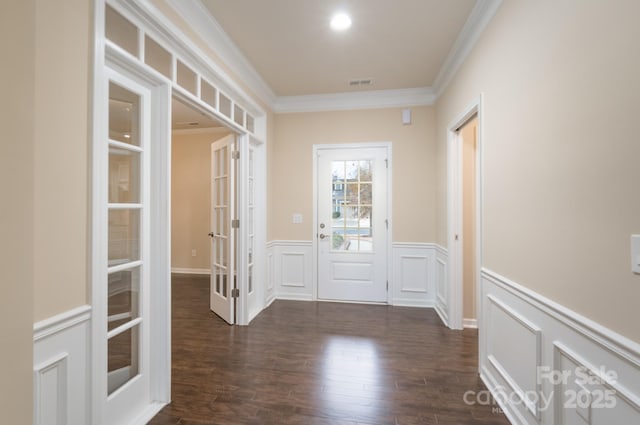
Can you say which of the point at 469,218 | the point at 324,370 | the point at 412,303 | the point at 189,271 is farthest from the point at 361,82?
the point at 189,271

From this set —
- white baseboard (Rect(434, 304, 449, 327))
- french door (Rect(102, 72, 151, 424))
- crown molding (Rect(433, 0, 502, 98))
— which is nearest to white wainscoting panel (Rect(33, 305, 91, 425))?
french door (Rect(102, 72, 151, 424))

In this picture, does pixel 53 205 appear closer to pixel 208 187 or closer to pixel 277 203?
pixel 277 203

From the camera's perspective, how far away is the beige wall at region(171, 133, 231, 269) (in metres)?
5.74

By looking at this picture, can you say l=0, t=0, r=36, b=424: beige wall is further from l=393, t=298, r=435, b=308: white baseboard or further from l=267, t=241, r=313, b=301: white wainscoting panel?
l=393, t=298, r=435, b=308: white baseboard

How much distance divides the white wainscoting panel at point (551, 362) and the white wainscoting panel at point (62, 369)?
2.15 meters

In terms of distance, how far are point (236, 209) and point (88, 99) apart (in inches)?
81.3

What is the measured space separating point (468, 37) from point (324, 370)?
3.05 metres

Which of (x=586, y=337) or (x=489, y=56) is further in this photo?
(x=489, y=56)

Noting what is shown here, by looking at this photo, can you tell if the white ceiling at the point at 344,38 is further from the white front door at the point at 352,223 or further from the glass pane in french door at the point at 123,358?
the glass pane in french door at the point at 123,358

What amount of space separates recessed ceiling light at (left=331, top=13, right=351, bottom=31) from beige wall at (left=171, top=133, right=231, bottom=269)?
3.85 meters

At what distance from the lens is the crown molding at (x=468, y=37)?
2177 mm

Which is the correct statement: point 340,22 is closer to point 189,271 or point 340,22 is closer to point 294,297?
point 294,297

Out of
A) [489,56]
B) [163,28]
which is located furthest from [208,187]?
[489,56]

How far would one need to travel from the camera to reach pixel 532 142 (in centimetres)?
161
